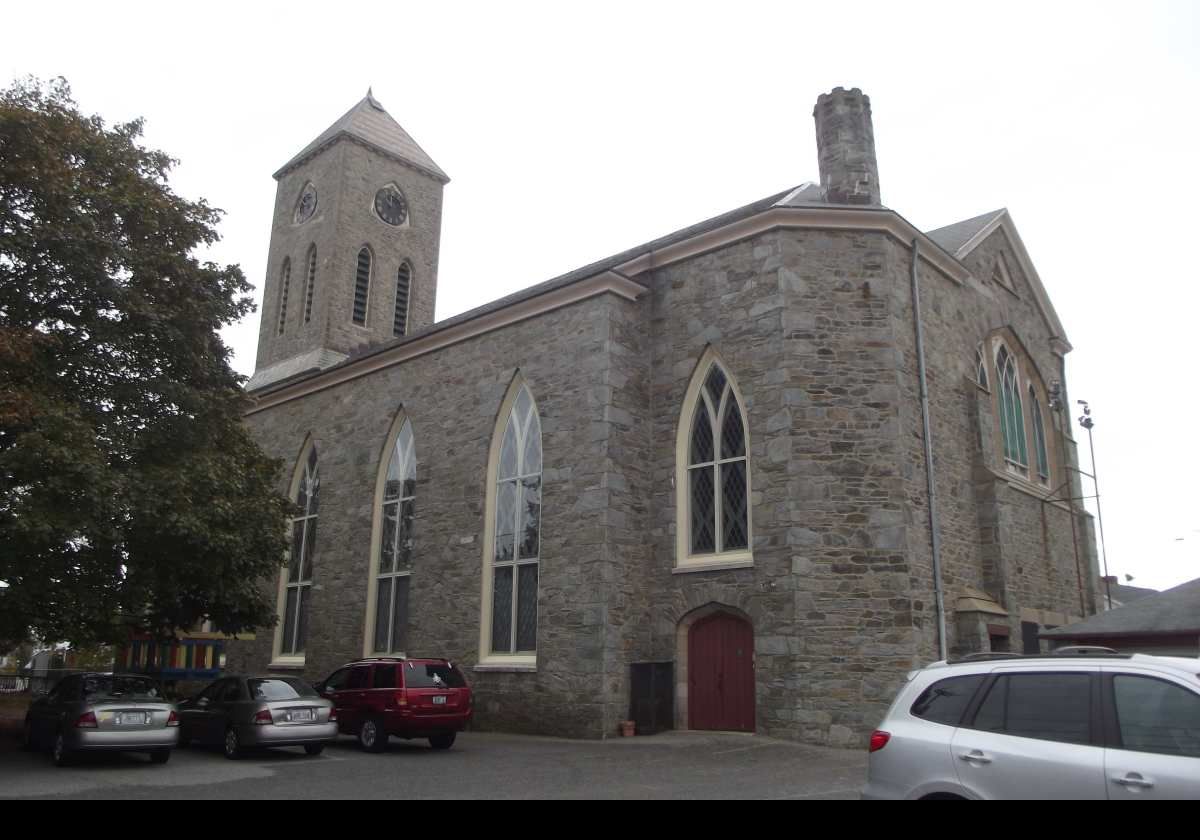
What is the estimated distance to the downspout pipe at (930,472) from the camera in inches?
631

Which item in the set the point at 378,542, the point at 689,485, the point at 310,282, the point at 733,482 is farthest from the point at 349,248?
the point at 733,482

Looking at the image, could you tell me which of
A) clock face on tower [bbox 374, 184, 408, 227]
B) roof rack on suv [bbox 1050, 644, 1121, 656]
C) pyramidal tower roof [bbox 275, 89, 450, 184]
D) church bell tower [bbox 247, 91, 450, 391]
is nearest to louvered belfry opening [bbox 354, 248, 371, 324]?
church bell tower [bbox 247, 91, 450, 391]

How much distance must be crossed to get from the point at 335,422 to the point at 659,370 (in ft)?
33.3

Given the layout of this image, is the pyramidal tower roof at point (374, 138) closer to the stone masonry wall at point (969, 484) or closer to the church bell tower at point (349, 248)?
the church bell tower at point (349, 248)

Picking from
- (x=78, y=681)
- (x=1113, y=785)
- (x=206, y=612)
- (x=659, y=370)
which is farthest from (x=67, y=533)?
(x=1113, y=785)

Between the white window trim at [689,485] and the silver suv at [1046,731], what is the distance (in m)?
9.86

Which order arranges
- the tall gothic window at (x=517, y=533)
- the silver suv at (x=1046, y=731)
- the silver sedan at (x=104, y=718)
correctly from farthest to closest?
the tall gothic window at (x=517, y=533)
the silver sedan at (x=104, y=718)
the silver suv at (x=1046, y=731)

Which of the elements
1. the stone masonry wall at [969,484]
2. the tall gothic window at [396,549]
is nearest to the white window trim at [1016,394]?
the stone masonry wall at [969,484]

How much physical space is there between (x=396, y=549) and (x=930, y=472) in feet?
38.6

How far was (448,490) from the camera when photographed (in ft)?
67.9

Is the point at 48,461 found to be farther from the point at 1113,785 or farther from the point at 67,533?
the point at 1113,785

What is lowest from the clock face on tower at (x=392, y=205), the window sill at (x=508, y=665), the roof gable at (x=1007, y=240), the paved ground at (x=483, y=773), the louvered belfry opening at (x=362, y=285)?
the paved ground at (x=483, y=773)

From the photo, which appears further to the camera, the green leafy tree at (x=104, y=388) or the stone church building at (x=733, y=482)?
the stone church building at (x=733, y=482)

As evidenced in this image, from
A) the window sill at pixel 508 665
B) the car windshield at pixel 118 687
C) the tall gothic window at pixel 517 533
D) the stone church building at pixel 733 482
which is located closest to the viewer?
the car windshield at pixel 118 687
